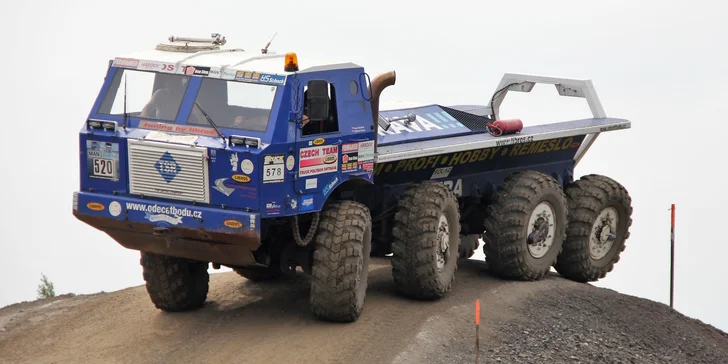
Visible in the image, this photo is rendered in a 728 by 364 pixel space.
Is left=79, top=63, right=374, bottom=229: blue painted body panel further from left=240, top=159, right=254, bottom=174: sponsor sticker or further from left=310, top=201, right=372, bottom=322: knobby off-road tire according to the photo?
left=310, top=201, right=372, bottom=322: knobby off-road tire

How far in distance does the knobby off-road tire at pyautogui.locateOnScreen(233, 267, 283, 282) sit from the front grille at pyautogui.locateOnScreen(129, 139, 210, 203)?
309 centimetres

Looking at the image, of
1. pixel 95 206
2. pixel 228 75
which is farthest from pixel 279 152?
pixel 95 206

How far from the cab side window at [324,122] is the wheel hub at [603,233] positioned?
5.47 m

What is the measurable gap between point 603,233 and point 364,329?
551 centimetres

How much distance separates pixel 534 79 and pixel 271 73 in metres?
6.45

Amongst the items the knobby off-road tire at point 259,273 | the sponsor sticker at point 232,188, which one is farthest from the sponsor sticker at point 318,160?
the knobby off-road tire at point 259,273

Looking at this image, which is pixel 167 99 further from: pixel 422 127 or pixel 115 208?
pixel 422 127

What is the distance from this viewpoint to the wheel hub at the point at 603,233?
20250 millimetres

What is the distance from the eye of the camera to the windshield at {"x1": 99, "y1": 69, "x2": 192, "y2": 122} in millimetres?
15875

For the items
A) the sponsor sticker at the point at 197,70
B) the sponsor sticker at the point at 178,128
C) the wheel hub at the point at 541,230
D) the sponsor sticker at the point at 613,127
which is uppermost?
the sponsor sticker at the point at 197,70

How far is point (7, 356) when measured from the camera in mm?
16438

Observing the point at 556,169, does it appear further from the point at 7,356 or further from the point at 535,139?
the point at 7,356

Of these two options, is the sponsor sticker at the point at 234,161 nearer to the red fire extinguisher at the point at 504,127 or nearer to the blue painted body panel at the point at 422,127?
the blue painted body panel at the point at 422,127

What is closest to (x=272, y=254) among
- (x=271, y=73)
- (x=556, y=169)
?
(x=271, y=73)
